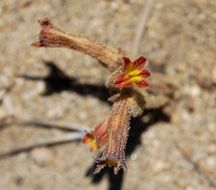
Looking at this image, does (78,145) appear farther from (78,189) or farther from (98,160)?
(98,160)

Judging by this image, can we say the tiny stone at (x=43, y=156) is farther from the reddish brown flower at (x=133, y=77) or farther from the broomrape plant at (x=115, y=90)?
the reddish brown flower at (x=133, y=77)

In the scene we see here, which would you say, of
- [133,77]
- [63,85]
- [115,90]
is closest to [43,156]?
[63,85]

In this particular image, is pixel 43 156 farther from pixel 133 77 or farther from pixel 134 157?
pixel 133 77

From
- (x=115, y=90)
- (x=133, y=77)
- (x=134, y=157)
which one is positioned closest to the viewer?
(x=133, y=77)

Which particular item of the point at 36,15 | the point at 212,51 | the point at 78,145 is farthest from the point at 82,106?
the point at 212,51

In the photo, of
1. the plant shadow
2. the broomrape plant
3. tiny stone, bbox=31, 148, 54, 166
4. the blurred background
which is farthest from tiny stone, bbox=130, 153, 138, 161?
the broomrape plant
